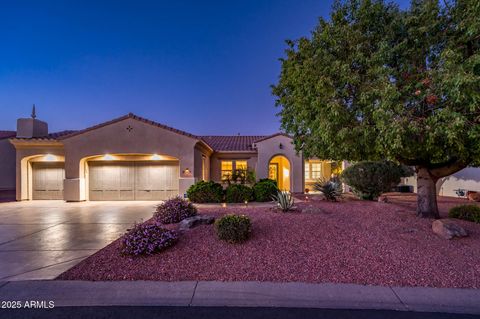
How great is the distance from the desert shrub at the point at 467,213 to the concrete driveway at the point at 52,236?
10.3 metres

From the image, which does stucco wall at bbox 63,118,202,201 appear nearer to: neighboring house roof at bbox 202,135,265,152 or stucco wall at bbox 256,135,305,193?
neighboring house roof at bbox 202,135,265,152

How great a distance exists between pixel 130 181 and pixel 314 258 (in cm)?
1259

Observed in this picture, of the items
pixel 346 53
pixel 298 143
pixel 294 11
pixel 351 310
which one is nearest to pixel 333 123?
pixel 346 53

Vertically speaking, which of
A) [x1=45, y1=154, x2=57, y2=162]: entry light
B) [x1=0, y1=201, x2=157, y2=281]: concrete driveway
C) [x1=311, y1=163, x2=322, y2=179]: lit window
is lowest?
[x1=0, y1=201, x2=157, y2=281]: concrete driveway

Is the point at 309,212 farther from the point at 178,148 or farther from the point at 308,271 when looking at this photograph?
the point at 178,148

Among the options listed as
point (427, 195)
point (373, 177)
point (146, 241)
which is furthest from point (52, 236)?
point (373, 177)

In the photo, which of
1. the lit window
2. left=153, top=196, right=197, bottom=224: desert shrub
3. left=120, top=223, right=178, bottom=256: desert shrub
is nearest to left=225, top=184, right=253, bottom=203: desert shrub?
left=153, top=196, right=197, bottom=224: desert shrub

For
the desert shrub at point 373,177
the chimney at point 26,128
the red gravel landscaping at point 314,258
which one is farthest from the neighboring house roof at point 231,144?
the red gravel landscaping at point 314,258

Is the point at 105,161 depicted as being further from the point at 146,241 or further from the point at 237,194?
the point at 146,241

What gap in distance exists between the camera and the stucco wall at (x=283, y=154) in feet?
55.3

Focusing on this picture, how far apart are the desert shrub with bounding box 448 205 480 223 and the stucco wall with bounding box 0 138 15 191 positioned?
24.1 meters

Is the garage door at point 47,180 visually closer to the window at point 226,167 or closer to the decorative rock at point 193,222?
the window at point 226,167

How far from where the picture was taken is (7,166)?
16.0m

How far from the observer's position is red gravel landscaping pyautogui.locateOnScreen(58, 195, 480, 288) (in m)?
4.13
